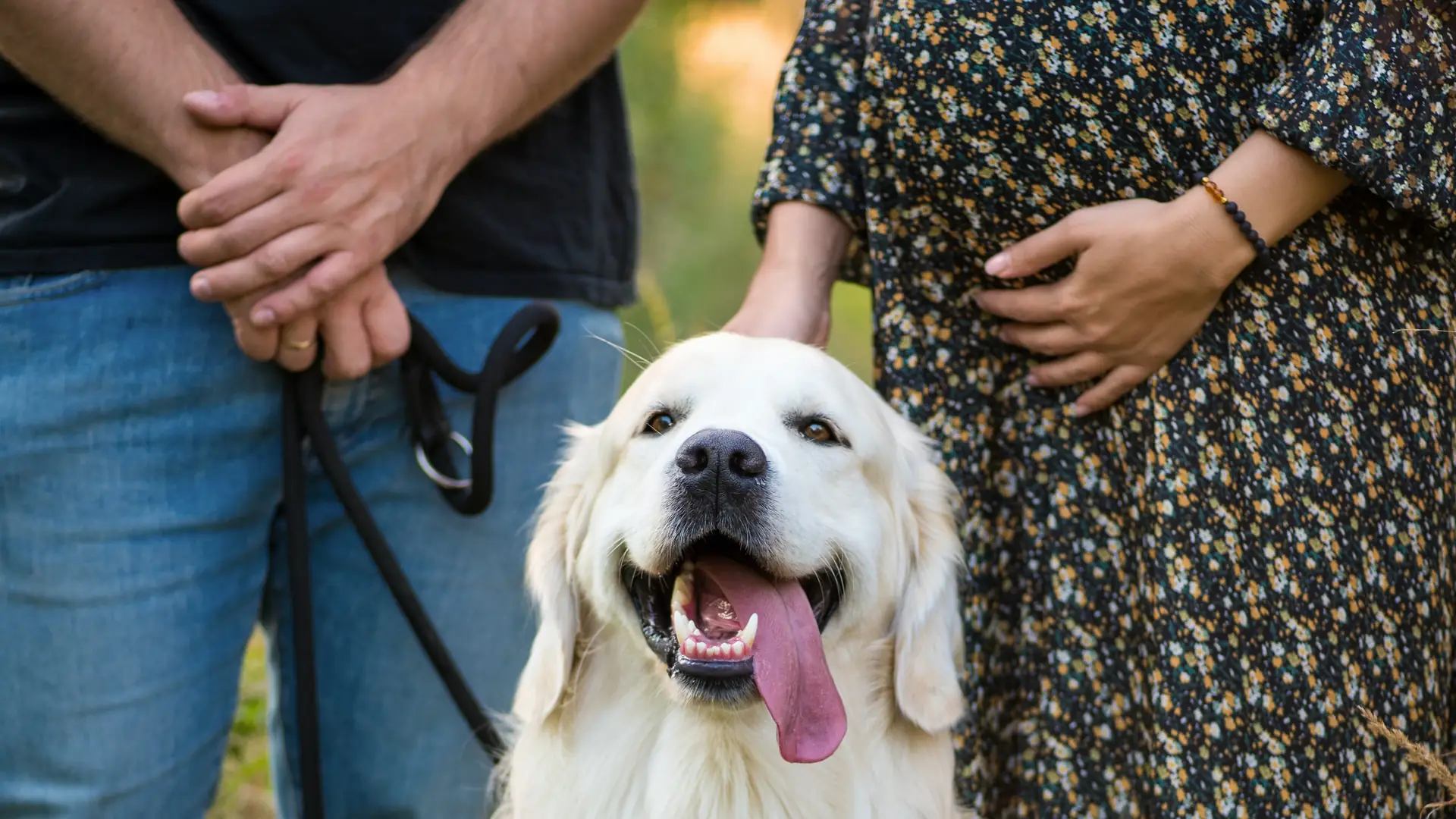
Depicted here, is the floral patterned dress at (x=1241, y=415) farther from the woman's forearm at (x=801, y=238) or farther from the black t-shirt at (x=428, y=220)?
the black t-shirt at (x=428, y=220)

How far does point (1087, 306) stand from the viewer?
188cm

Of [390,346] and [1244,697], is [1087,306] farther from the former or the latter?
[390,346]

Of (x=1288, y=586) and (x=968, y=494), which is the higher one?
(x=1288, y=586)

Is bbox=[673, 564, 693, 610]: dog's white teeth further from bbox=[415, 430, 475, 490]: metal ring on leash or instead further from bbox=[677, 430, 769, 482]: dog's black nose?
bbox=[415, 430, 475, 490]: metal ring on leash

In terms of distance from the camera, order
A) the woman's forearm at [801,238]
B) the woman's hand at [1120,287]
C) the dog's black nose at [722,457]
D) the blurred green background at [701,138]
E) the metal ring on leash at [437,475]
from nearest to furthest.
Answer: the woman's hand at [1120,287] → the dog's black nose at [722,457] → the metal ring on leash at [437,475] → the woman's forearm at [801,238] → the blurred green background at [701,138]

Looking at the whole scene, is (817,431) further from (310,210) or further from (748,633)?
(310,210)

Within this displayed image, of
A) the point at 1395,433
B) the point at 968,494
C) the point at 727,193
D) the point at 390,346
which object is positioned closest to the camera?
the point at 1395,433

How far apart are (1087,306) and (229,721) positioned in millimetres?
1617

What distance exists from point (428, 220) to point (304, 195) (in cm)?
32

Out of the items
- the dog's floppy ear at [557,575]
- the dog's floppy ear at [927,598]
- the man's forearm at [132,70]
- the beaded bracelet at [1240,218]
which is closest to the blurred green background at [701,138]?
the dog's floppy ear at [557,575]


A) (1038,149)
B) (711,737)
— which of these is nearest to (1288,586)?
(1038,149)

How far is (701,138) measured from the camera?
8.12 m

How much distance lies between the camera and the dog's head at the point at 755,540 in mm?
1837

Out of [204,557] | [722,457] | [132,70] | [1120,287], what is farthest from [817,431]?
[132,70]
